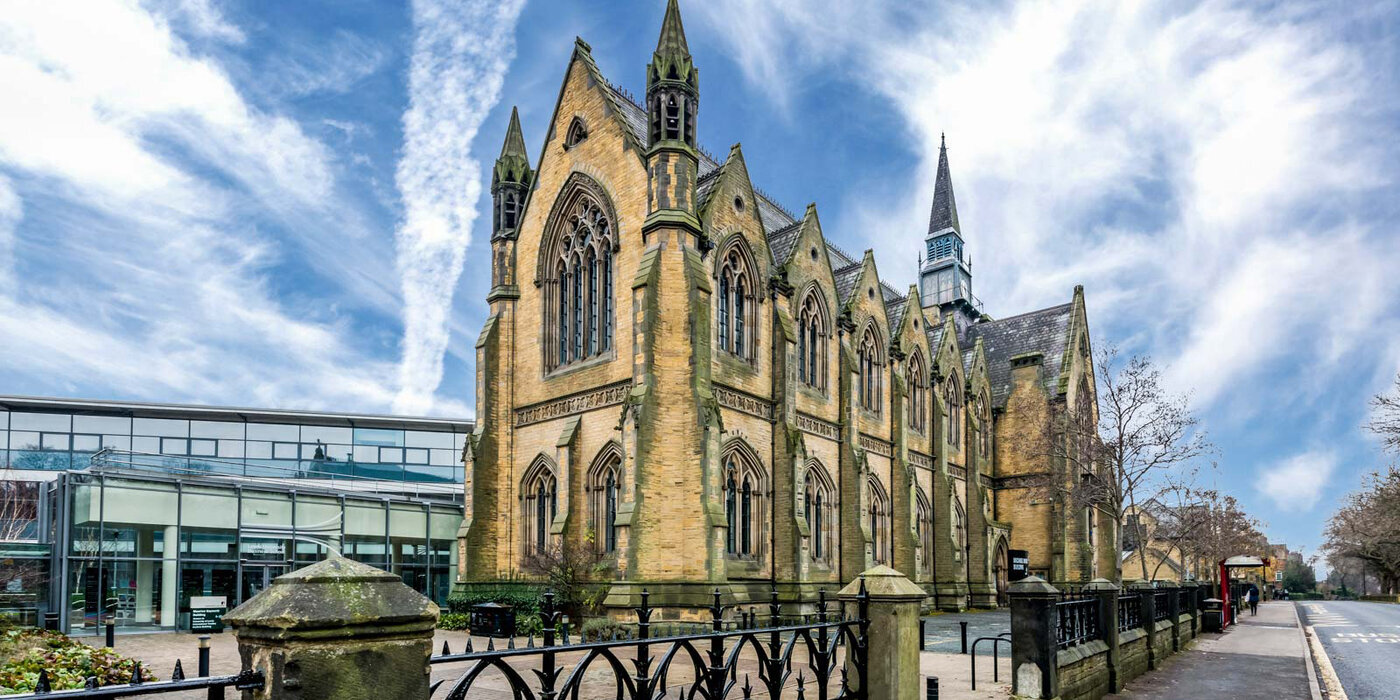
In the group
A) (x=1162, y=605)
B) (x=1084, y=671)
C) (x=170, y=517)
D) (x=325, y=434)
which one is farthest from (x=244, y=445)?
(x=1084, y=671)

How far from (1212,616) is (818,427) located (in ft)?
45.7

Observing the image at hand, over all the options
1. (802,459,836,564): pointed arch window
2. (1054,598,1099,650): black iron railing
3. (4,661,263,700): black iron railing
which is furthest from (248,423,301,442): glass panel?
(4,661,263,700): black iron railing

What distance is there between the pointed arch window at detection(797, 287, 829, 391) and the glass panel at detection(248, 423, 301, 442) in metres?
28.2

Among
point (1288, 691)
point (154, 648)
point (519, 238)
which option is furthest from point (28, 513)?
point (1288, 691)

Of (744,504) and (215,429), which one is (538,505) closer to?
(744,504)

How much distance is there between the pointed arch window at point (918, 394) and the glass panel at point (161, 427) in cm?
3350

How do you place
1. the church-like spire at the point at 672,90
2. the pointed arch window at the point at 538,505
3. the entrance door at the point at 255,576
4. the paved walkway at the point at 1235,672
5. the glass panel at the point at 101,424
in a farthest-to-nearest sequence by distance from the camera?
1. the glass panel at the point at 101,424
2. the entrance door at the point at 255,576
3. the pointed arch window at the point at 538,505
4. the church-like spire at the point at 672,90
5. the paved walkway at the point at 1235,672

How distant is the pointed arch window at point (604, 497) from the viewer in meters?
24.7

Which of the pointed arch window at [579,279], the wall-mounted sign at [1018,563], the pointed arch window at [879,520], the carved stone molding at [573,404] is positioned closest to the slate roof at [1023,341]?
the wall-mounted sign at [1018,563]

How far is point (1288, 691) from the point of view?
603 inches

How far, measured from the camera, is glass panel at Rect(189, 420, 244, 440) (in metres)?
44.1

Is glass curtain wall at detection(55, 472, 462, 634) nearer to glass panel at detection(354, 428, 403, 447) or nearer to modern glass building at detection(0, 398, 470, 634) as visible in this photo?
modern glass building at detection(0, 398, 470, 634)

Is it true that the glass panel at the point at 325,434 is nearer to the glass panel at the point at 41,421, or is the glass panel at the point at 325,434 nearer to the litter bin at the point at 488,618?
the glass panel at the point at 41,421

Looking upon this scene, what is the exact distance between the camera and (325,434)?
46.1 m
